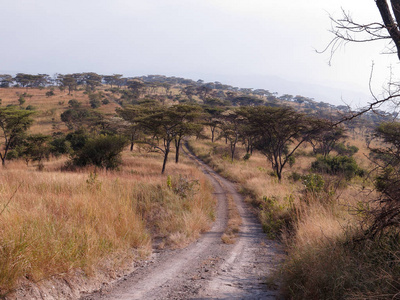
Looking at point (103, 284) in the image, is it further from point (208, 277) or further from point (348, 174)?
point (348, 174)

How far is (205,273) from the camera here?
4.07 meters

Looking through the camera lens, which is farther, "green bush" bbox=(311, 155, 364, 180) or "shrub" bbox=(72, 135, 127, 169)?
"green bush" bbox=(311, 155, 364, 180)

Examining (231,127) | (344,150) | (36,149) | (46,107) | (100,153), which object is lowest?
(36,149)

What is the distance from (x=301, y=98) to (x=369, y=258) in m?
132

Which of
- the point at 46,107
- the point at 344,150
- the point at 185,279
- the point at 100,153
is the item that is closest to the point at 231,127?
the point at 100,153

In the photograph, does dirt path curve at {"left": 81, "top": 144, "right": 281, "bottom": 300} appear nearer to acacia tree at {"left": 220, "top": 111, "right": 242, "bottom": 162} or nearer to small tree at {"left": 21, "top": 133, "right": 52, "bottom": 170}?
small tree at {"left": 21, "top": 133, "right": 52, "bottom": 170}

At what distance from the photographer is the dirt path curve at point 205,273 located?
11.0ft

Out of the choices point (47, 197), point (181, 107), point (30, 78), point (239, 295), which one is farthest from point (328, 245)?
point (30, 78)

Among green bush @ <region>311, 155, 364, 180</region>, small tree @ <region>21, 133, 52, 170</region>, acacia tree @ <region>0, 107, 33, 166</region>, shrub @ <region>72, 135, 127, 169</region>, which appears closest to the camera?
shrub @ <region>72, 135, 127, 169</region>

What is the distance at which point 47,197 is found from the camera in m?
5.30

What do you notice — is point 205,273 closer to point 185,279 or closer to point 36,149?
Answer: point 185,279

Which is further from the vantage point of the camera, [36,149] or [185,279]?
[36,149]

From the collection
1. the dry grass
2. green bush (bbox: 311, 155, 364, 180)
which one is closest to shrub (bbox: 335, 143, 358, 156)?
green bush (bbox: 311, 155, 364, 180)

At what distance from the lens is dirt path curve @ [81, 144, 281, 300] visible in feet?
11.0
